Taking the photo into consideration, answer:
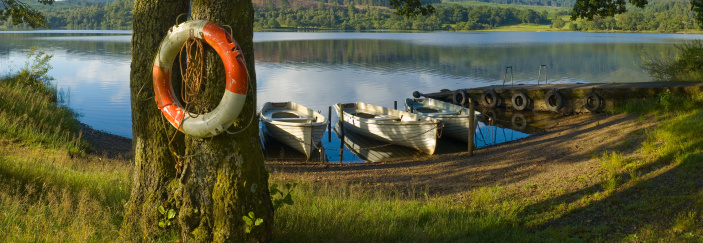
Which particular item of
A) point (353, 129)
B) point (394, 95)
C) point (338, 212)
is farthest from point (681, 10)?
point (338, 212)

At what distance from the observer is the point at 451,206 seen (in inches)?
299

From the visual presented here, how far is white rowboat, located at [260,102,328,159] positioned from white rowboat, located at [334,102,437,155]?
1279 mm

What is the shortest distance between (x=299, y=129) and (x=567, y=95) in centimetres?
1249

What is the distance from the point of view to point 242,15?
15.4ft

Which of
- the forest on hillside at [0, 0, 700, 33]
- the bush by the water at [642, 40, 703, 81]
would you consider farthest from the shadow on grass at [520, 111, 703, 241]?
the forest on hillside at [0, 0, 700, 33]

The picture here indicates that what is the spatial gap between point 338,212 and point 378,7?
18770cm

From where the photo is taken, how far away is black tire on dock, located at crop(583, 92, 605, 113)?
21.1 m

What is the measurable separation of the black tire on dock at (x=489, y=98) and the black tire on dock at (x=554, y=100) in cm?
253

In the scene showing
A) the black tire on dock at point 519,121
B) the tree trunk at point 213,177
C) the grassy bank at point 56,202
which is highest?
the tree trunk at point 213,177

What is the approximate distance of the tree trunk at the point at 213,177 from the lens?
465 centimetres

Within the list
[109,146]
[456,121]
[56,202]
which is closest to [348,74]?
[456,121]

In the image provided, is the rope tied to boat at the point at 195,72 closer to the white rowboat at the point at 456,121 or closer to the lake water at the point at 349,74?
the white rowboat at the point at 456,121

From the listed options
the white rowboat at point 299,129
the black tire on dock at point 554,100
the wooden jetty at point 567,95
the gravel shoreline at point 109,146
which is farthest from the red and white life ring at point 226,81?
the black tire on dock at point 554,100

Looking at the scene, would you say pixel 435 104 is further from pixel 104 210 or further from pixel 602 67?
pixel 602 67
